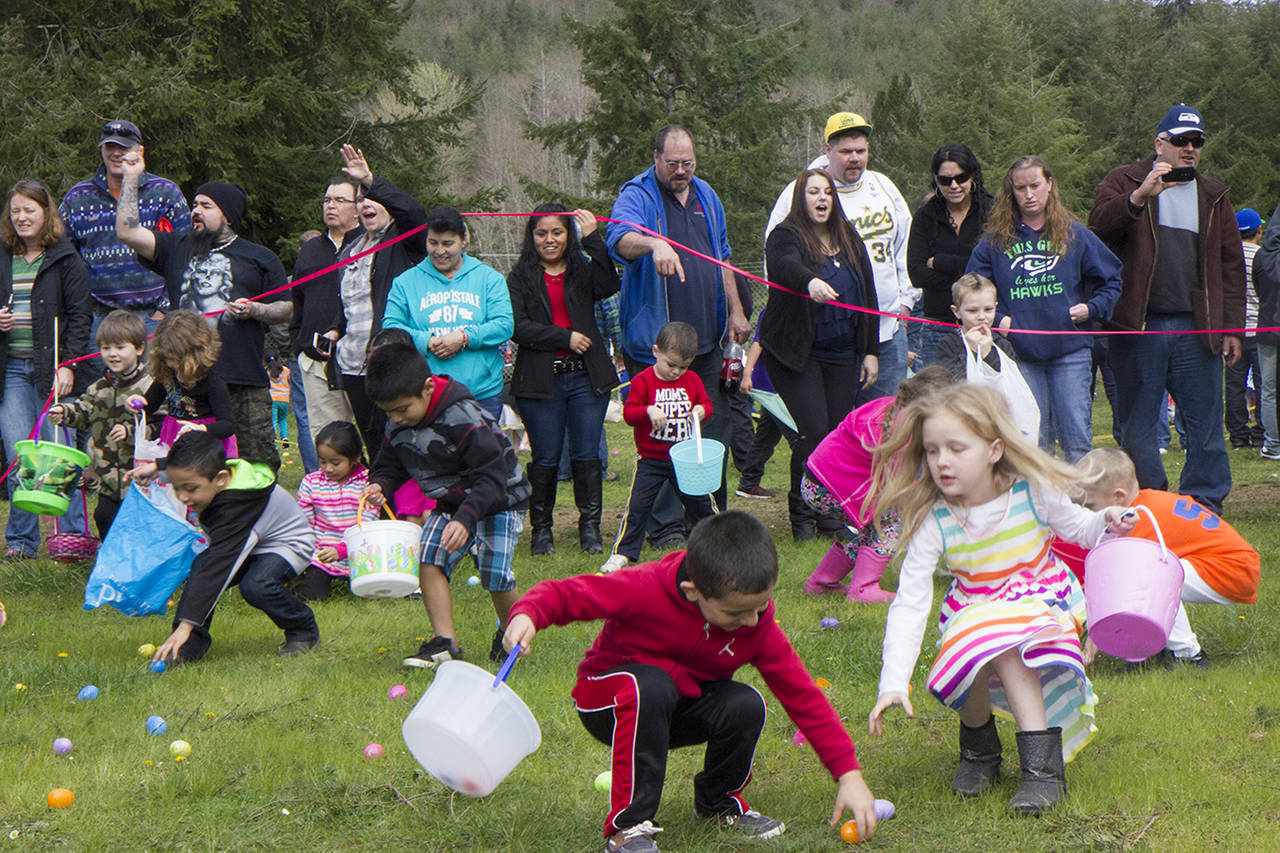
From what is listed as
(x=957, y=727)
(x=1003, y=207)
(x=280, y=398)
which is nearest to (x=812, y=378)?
(x=1003, y=207)

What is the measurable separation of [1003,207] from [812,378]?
52.9 inches

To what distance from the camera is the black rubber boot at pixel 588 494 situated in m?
7.31

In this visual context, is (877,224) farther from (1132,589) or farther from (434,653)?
(1132,589)

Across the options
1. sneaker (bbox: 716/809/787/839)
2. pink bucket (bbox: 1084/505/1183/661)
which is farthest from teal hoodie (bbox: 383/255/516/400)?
pink bucket (bbox: 1084/505/1183/661)

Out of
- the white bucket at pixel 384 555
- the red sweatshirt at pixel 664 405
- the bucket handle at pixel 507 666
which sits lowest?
the white bucket at pixel 384 555

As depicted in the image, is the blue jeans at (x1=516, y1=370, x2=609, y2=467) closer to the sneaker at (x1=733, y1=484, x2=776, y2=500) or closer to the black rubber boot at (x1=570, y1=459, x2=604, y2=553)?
the black rubber boot at (x1=570, y1=459, x2=604, y2=553)

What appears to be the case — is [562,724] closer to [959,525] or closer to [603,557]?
[959,525]

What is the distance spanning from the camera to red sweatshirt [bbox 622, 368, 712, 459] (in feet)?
22.0

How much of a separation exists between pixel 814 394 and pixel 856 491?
1250mm

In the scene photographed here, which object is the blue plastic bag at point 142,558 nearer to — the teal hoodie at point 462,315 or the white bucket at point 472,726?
the teal hoodie at point 462,315

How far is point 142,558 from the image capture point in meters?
5.12

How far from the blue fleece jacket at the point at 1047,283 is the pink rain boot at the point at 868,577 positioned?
1.39m


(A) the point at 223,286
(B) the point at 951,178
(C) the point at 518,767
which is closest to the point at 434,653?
(C) the point at 518,767

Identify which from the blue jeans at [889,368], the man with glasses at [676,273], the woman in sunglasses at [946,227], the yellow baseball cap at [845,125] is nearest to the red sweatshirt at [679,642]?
the man with glasses at [676,273]
